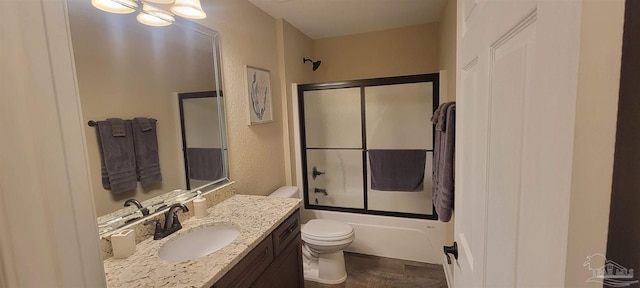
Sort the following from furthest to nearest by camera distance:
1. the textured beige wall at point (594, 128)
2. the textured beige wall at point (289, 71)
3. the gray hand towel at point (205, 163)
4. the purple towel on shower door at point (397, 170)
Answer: the textured beige wall at point (289, 71) → the purple towel on shower door at point (397, 170) → the gray hand towel at point (205, 163) → the textured beige wall at point (594, 128)

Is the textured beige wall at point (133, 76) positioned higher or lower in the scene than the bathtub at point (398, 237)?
higher

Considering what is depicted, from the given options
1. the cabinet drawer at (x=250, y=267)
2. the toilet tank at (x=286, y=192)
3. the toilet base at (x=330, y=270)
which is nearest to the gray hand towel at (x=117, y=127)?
the cabinet drawer at (x=250, y=267)

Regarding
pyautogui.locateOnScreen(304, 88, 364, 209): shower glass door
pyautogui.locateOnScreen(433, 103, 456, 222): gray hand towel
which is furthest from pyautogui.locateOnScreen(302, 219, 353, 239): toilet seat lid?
pyautogui.locateOnScreen(433, 103, 456, 222): gray hand towel

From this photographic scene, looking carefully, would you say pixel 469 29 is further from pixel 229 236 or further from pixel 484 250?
pixel 229 236

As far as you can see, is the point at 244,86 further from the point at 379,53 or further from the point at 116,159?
the point at 379,53

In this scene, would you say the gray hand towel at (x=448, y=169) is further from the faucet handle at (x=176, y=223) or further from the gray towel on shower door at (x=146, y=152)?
the gray towel on shower door at (x=146, y=152)

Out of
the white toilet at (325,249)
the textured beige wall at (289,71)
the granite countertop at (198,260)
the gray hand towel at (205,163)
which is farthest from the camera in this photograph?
the textured beige wall at (289,71)

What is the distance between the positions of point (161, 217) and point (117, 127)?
1.65 ft

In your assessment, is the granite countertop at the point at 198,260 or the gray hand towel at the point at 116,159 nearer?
the granite countertop at the point at 198,260

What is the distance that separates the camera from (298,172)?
9.44 feet

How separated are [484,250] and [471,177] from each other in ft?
0.71

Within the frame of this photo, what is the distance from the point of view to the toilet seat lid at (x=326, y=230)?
7.18ft

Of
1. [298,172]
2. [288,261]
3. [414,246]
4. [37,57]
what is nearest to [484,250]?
[37,57]

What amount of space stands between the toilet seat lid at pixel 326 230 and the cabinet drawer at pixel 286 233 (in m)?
0.44
